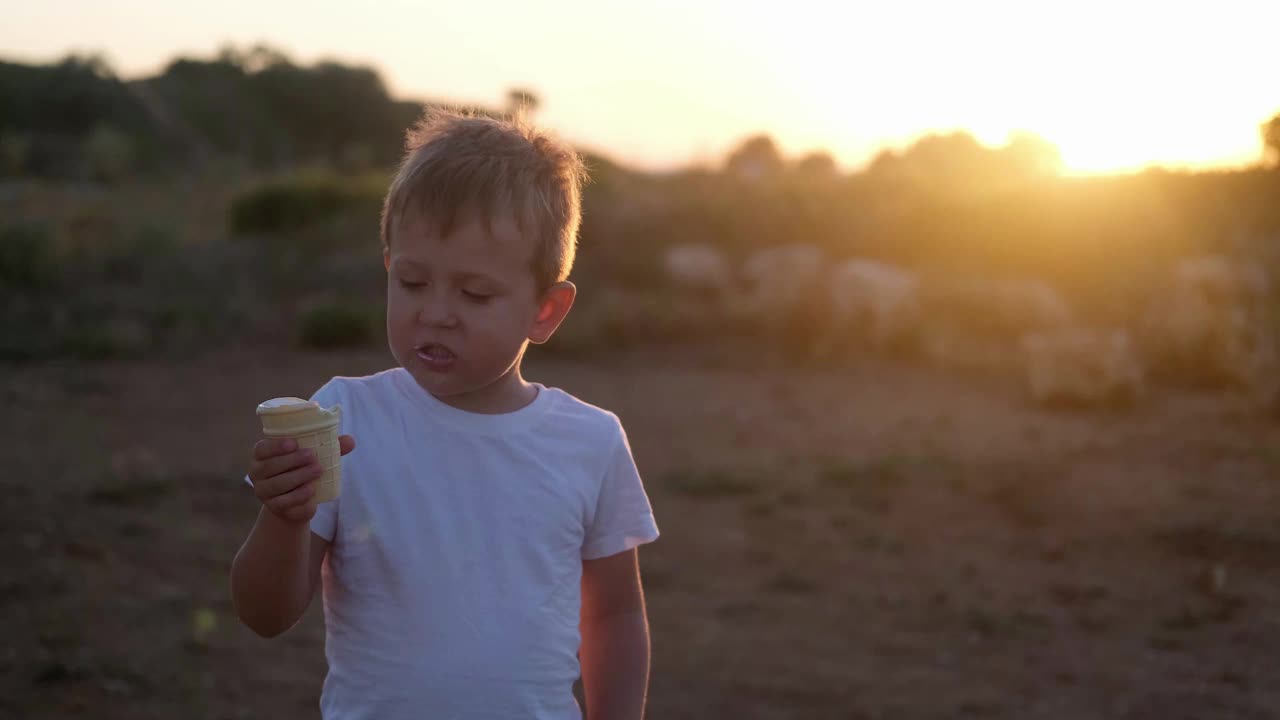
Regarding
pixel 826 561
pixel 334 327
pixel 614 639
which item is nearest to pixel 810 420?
pixel 826 561

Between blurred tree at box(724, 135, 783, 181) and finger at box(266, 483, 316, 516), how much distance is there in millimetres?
16402

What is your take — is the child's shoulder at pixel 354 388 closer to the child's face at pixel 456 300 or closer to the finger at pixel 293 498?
the child's face at pixel 456 300

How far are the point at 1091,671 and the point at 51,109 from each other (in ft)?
146

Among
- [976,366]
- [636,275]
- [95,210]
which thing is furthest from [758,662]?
[95,210]

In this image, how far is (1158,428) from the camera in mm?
7973

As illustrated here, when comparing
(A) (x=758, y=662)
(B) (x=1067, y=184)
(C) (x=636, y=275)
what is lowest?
(A) (x=758, y=662)

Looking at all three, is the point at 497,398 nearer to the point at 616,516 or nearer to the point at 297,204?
the point at 616,516

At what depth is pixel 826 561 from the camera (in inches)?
214

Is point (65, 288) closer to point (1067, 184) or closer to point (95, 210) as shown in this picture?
point (95, 210)

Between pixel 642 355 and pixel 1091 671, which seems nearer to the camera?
pixel 1091 671

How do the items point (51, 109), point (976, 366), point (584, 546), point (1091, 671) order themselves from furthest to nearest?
point (51, 109) < point (976, 366) < point (1091, 671) < point (584, 546)

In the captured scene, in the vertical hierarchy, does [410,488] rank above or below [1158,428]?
above

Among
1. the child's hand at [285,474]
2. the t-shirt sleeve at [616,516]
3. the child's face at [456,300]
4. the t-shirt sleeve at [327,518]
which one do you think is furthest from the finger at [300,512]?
the t-shirt sleeve at [616,516]

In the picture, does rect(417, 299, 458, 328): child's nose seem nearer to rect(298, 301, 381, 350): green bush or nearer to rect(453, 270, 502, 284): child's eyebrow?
rect(453, 270, 502, 284): child's eyebrow
